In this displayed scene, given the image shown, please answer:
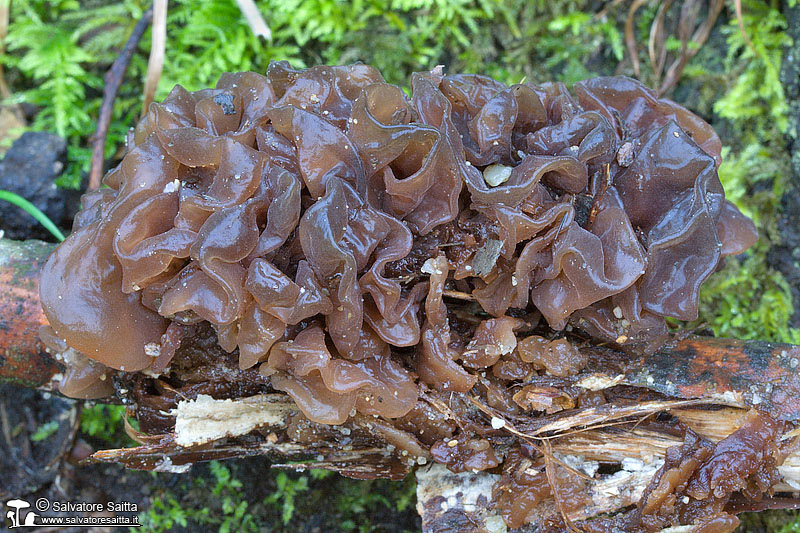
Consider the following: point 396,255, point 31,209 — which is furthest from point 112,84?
point 396,255

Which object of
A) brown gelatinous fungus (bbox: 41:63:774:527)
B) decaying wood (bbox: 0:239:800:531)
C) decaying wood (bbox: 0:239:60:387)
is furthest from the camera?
decaying wood (bbox: 0:239:60:387)

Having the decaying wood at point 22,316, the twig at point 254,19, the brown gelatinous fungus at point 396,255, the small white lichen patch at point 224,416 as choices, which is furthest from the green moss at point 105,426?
the twig at point 254,19

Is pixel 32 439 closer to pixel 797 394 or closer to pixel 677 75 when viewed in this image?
pixel 797 394

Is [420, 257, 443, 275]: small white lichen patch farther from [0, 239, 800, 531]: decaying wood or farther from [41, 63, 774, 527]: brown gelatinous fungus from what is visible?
[0, 239, 800, 531]: decaying wood

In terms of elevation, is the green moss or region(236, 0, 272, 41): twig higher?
region(236, 0, 272, 41): twig

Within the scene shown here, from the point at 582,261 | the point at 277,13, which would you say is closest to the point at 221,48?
the point at 277,13

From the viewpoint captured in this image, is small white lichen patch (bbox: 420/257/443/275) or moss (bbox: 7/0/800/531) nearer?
small white lichen patch (bbox: 420/257/443/275)

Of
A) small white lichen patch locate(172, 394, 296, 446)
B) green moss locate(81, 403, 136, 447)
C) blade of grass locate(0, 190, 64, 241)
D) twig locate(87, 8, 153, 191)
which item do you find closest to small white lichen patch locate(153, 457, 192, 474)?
small white lichen patch locate(172, 394, 296, 446)
